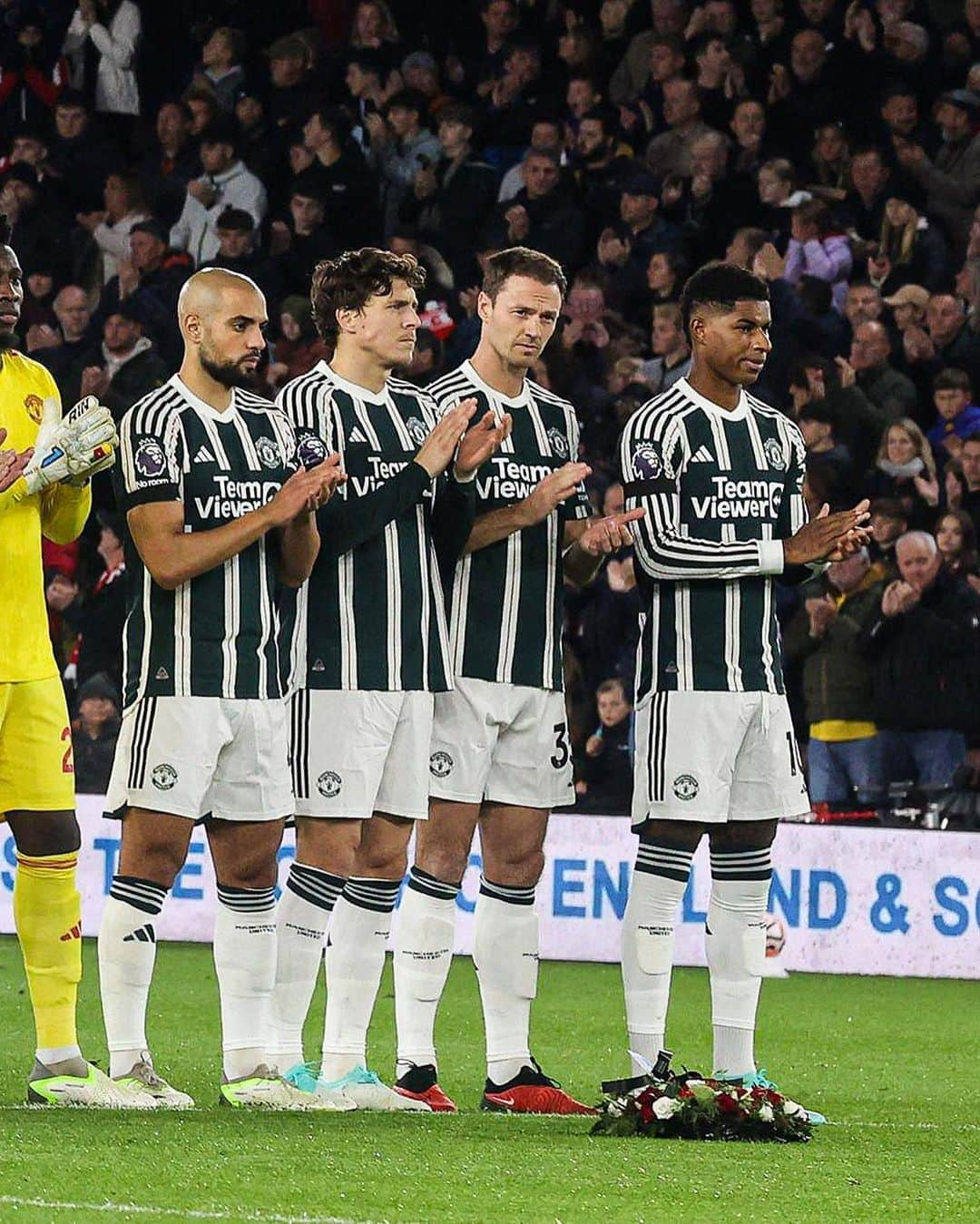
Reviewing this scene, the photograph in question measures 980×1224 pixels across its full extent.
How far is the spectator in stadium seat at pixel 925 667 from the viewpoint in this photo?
38.5 feet

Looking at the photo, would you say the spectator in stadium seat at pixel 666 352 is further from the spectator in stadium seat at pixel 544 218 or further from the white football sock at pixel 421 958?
the white football sock at pixel 421 958

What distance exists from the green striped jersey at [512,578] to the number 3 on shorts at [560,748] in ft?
0.44

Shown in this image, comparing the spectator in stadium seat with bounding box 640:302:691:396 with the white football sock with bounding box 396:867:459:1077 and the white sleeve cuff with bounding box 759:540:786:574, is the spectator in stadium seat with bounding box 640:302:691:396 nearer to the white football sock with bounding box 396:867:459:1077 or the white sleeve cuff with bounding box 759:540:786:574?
the white sleeve cuff with bounding box 759:540:786:574

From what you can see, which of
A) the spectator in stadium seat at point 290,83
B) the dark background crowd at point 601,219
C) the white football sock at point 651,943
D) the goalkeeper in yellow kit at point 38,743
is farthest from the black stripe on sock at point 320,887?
the spectator in stadium seat at point 290,83

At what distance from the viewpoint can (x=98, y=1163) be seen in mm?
5344

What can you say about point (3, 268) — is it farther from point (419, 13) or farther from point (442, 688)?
point (419, 13)

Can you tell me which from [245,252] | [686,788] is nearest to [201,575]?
[686,788]

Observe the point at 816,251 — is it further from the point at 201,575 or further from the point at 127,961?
the point at 127,961

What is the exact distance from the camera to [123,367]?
1458cm

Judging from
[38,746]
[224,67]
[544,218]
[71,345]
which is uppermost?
[224,67]

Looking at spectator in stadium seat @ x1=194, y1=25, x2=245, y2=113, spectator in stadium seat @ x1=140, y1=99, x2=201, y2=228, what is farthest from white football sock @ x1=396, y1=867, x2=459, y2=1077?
spectator in stadium seat @ x1=194, y1=25, x2=245, y2=113

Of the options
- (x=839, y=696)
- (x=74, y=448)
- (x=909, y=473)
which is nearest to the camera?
(x=74, y=448)

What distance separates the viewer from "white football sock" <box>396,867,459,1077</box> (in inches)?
271

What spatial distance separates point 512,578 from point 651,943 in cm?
116
